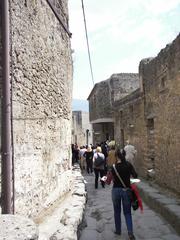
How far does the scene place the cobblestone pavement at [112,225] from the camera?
6953 millimetres

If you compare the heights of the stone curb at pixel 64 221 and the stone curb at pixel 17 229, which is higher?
the stone curb at pixel 17 229

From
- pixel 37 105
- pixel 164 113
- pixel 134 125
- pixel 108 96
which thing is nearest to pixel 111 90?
pixel 108 96

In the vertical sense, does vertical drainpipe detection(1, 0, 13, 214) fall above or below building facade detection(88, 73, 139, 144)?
below

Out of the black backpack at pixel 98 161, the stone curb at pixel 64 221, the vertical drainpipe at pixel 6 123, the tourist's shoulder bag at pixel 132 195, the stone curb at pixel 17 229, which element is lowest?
the stone curb at pixel 64 221

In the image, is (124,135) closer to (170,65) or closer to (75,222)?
(170,65)

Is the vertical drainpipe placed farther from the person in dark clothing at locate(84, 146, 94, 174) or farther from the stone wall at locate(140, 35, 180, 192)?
the person in dark clothing at locate(84, 146, 94, 174)

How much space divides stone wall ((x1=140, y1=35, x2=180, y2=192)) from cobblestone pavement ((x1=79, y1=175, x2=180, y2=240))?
52.9 inches

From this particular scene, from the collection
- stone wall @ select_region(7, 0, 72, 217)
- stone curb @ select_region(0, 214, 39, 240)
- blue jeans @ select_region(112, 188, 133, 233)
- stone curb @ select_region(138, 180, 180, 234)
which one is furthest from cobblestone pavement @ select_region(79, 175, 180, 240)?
stone curb @ select_region(0, 214, 39, 240)

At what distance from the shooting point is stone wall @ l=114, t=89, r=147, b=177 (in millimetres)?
13881

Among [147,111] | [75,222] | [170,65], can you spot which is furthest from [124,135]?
[75,222]

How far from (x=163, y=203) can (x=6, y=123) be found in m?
4.86

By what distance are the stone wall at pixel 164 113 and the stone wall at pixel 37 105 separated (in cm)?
268

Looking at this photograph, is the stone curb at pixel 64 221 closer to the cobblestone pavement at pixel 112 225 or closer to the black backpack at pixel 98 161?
the cobblestone pavement at pixel 112 225

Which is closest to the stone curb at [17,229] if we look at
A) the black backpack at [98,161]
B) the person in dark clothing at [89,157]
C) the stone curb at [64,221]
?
the stone curb at [64,221]
